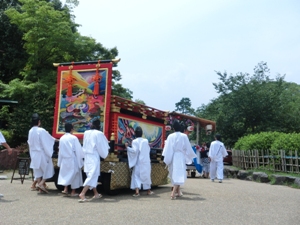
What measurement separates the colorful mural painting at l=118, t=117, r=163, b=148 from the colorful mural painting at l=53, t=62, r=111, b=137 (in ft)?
1.82

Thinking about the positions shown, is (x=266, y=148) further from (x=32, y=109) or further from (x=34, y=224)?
(x=34, y=224)

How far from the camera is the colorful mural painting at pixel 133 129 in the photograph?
9664 millimetres

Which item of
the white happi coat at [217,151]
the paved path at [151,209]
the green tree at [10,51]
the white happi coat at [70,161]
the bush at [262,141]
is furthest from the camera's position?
the green tree at [10,51]

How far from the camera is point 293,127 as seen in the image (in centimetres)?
2581

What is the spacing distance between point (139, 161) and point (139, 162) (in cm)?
3

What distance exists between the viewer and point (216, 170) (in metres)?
15.3

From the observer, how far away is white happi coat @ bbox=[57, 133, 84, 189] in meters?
8.85

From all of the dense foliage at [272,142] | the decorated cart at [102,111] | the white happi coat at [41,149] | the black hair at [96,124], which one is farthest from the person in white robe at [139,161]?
the dense foliage at [272,142]

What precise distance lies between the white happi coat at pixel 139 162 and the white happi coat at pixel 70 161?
4.29 feet

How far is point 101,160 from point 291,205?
4.53 meters

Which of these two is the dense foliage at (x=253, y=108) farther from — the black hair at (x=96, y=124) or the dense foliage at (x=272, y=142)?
the black hair at (x=96, y=124)

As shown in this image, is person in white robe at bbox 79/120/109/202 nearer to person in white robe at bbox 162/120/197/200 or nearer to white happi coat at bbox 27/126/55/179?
white happi coat at bbox 27/126/55/179

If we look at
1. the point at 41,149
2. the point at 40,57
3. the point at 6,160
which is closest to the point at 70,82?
the point at 41,149

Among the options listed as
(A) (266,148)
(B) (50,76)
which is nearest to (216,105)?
(A) (266,148)
